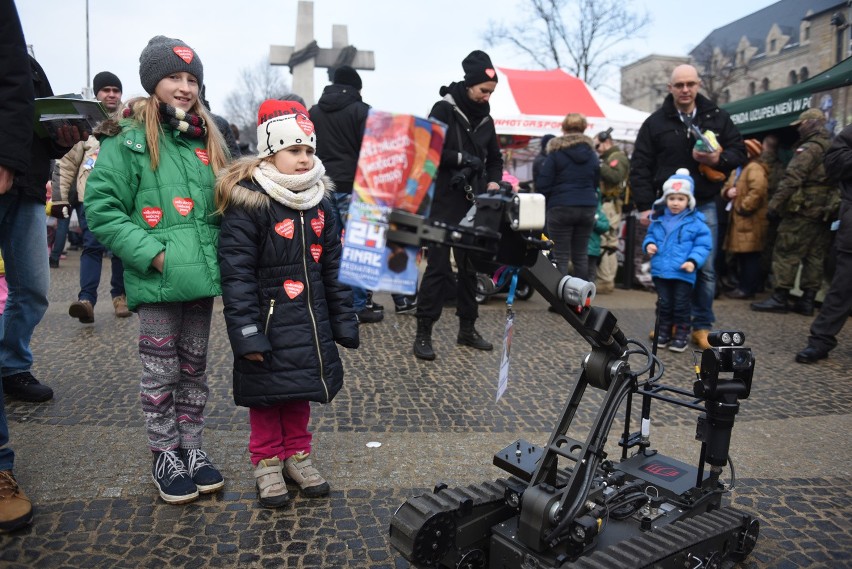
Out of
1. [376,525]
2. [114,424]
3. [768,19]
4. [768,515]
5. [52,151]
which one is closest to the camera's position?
[376,525]

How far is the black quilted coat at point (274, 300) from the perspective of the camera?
8.82ft

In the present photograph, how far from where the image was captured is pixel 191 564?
240 centimetres

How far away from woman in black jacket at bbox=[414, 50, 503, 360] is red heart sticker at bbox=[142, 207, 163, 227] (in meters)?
2.32

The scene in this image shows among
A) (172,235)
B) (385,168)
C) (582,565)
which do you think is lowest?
Result: (582,565)

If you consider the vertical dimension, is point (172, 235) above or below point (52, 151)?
below

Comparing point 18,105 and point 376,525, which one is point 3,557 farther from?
point 18,105

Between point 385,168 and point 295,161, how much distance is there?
4.15 feet

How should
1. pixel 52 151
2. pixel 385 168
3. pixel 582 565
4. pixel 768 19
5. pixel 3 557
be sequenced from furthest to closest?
pixel 768 19 → pixel 52 151 → pixel 3 557 → pixel 582 565 → pixel 385 168

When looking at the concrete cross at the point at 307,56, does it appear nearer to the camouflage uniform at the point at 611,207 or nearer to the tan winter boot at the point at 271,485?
the camouflage uniform at the point at 611,207

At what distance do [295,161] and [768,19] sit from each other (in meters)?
69.9

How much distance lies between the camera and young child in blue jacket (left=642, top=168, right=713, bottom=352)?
5543 millimetres

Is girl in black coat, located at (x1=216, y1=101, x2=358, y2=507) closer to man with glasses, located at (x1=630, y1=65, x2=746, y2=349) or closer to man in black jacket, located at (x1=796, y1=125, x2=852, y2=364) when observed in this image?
man with glasses, located at (x1=630, y1=65, x2=746, y2=349)

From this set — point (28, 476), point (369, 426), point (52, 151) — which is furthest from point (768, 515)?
point (52, 151)

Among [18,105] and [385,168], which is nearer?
[385,168]
